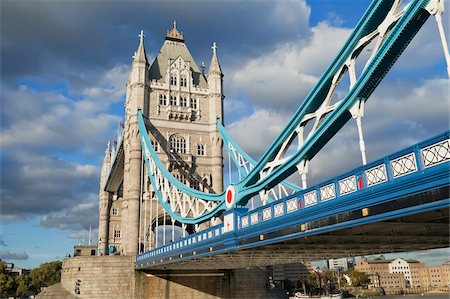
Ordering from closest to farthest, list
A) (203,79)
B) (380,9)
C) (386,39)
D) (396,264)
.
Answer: (386,39) → (380,9) → (203,79) → (396,264)

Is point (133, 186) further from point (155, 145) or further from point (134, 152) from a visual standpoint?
point (155, 145)

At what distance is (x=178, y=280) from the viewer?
3478 centimetres

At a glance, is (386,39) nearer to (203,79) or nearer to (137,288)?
(137,288)

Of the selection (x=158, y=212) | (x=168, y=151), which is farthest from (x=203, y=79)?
(x=158, y=212)

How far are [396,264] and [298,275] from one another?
163ft

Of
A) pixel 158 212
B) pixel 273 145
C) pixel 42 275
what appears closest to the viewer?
pixel 273 145

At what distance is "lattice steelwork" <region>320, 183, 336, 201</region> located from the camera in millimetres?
12125

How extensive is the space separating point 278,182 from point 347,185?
6.24m

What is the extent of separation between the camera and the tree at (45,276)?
2761 inches

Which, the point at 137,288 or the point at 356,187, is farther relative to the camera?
the point at 137,288

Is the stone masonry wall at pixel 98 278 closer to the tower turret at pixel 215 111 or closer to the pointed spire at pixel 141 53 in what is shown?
the tower turret at pixel 215 111

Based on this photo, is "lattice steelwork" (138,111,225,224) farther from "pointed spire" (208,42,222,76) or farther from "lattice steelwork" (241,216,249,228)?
"lattice steelwork" (241,216,249,228)

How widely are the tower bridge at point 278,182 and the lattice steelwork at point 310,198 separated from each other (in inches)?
2.5

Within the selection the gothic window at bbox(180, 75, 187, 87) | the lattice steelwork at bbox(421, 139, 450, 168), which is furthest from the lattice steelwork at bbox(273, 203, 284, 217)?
the gothic window at bbox(180, 75, 187, 87)
